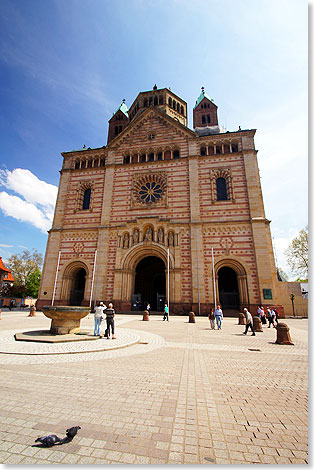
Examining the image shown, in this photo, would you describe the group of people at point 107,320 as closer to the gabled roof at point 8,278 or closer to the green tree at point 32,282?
the gabled roof at point 8,278

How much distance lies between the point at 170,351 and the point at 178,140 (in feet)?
85.8

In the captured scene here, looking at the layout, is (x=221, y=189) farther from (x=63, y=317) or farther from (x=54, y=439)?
(x=54, y=439)

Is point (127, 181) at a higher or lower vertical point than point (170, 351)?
higher

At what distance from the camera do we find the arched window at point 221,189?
25188 millimetres

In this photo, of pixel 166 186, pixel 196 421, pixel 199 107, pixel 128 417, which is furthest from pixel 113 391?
pixel 199 107

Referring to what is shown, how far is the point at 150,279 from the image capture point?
30.1 m

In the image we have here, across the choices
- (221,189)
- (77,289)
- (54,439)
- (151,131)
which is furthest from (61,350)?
(151,131)

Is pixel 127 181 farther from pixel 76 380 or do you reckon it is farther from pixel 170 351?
pixel 76 380

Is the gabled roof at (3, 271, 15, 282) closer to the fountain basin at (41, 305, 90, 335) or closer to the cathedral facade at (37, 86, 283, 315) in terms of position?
the cathedral facade at (37, 86, 283, 315)

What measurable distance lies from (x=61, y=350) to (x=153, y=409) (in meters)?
4.40

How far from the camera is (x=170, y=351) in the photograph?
722 centimetres

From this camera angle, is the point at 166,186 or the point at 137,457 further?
the point at 166,186

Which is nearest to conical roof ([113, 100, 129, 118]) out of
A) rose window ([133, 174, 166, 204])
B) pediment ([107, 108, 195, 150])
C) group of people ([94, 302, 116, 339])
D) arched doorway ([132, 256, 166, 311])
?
pediment ([107, 108, 195, 150])

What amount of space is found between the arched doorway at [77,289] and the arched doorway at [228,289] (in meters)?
16.4
